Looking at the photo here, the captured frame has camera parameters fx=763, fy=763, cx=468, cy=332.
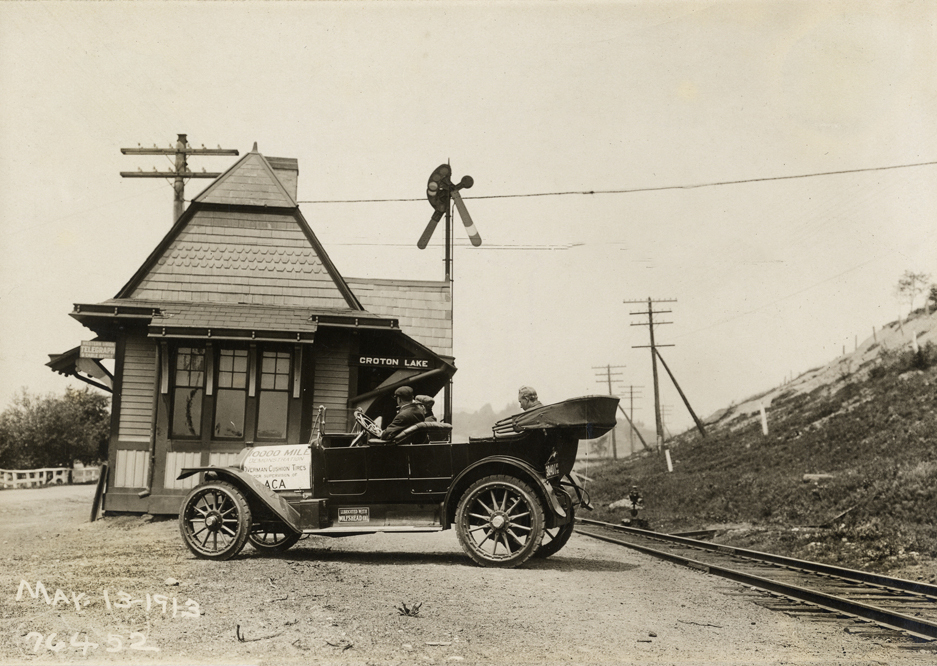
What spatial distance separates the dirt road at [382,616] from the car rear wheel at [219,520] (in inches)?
7.6

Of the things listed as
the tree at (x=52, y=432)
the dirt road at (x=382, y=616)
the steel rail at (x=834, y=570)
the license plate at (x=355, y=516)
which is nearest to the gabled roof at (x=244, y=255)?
the dirt road at (x=382, y=616)

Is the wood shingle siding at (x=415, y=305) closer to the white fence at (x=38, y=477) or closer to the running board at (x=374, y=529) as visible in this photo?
the running board at (x=374, y=529)

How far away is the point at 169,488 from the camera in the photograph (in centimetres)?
1252

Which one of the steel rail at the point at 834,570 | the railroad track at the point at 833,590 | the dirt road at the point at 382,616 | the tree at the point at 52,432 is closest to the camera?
the dirt road at the point at 382,616

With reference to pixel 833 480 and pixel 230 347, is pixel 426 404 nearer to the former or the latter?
pixel 230 347

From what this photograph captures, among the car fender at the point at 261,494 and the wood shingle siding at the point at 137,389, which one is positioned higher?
the wood shingle siding at the point at 137,389

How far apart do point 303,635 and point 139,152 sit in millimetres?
19671

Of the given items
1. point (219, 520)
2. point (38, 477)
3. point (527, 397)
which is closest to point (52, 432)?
point (38, 477)

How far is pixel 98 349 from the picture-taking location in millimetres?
13039

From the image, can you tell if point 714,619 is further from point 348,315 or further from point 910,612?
point 348,315

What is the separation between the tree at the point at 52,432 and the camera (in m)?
33.0

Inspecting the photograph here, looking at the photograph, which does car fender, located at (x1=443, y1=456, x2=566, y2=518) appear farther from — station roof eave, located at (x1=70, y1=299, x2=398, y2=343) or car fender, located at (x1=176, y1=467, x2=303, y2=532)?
station roof eave, located at (x1=70, y1=299, x2=398, y2=343)

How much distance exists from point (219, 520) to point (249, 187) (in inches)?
319

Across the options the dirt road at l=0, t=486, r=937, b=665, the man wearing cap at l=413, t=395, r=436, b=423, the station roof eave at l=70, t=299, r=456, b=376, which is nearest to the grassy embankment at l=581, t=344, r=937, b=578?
the dirt road at l=0, t=486, r=937, b=665
